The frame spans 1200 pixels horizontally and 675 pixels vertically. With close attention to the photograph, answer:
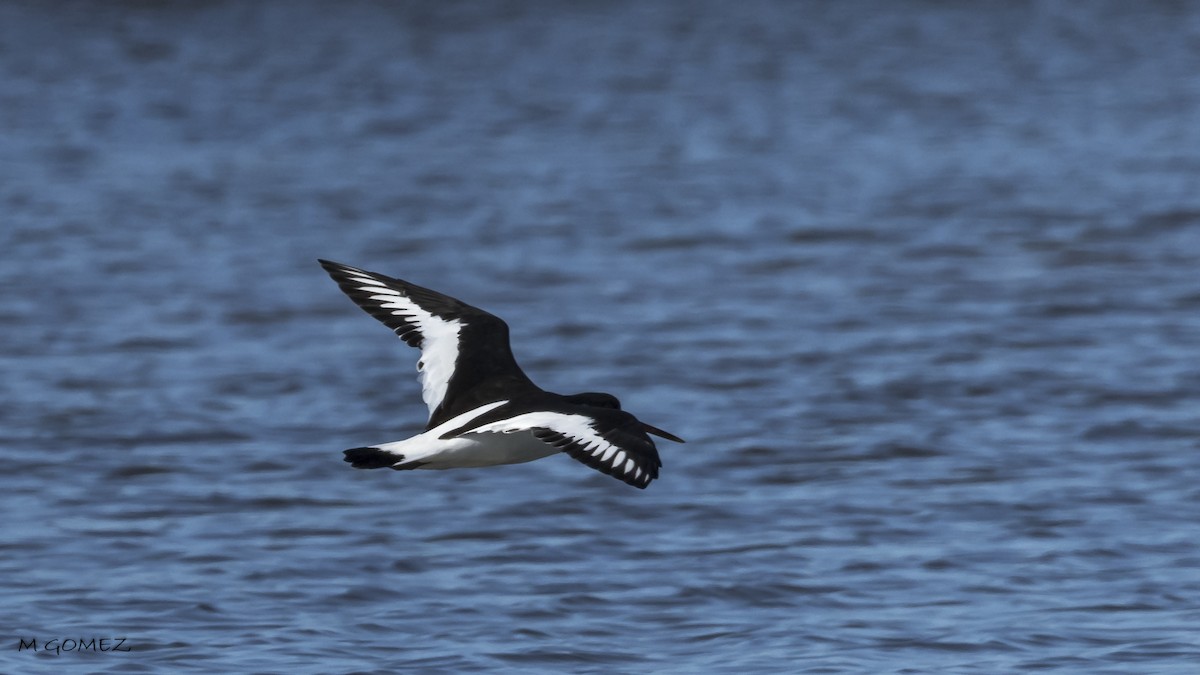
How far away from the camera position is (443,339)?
835 cm

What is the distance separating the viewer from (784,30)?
30062 millimetres

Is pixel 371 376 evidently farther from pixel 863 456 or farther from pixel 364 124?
pixel 364 124

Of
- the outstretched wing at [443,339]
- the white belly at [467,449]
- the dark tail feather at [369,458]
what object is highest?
the outstretched wing at [443,339]

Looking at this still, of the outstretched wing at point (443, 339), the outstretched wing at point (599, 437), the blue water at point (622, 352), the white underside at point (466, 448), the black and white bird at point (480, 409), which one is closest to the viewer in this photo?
the outstretched wing at point (599, 437)

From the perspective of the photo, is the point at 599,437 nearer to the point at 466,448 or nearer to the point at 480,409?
the point at 466,448

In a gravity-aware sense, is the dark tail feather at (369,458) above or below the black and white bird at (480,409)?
below

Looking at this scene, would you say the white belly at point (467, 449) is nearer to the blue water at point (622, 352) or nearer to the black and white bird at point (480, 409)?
the black and white bird at point (480, 409)

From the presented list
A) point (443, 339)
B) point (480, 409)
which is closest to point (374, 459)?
point (480, 409)

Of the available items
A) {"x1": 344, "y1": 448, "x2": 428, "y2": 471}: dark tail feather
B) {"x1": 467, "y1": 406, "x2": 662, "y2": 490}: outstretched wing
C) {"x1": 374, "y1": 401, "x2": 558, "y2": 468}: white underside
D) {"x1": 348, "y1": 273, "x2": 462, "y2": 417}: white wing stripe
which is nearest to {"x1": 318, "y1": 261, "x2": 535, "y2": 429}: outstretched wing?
{"x1": 348, "y1": 273, "x2": 462, "y2": 417}: white wing stripe

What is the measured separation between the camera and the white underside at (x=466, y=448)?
710 centimetres

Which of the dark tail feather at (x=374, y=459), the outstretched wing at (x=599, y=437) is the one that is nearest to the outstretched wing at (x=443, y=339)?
the outstretched wing at (x=599, y=437)

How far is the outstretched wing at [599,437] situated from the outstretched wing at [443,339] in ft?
2.77

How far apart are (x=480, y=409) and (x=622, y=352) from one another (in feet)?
20.1

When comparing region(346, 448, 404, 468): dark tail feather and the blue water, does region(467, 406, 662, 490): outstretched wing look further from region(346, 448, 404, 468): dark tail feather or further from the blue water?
the blue water
